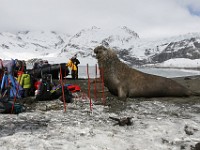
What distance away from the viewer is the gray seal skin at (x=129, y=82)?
1023 centimetres

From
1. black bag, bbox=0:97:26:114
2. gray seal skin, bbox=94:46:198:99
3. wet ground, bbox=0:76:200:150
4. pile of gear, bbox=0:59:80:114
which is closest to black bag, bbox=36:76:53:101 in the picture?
pile of gear, bbox=0:59:80:114

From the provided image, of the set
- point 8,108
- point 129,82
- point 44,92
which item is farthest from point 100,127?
point 129,82

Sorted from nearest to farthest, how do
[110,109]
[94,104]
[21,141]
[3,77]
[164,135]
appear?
[21,141] → [164,135] → [110,109] → [94,104] → [3,77]

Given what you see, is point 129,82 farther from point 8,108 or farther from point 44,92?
point 8,108

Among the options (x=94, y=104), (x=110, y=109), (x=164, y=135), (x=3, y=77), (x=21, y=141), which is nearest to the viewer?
(x=21, y=141)

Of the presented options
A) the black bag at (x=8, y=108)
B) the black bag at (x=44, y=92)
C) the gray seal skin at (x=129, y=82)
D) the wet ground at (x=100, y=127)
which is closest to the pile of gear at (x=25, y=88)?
the black bag at (x=44, y=92)

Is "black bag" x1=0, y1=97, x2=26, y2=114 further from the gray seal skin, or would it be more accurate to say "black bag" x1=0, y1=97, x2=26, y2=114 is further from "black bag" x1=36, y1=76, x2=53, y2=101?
the gray seal skin

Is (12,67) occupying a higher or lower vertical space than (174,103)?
higher

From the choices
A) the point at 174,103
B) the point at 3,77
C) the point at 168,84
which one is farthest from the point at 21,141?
the point at 168,84

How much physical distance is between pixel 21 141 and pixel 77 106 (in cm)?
345

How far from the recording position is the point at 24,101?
8930 mm

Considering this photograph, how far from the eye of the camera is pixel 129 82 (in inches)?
404

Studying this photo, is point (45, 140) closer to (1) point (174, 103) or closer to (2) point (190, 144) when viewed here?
(2) point (190, 144)

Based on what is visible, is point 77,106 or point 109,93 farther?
point 109,93
